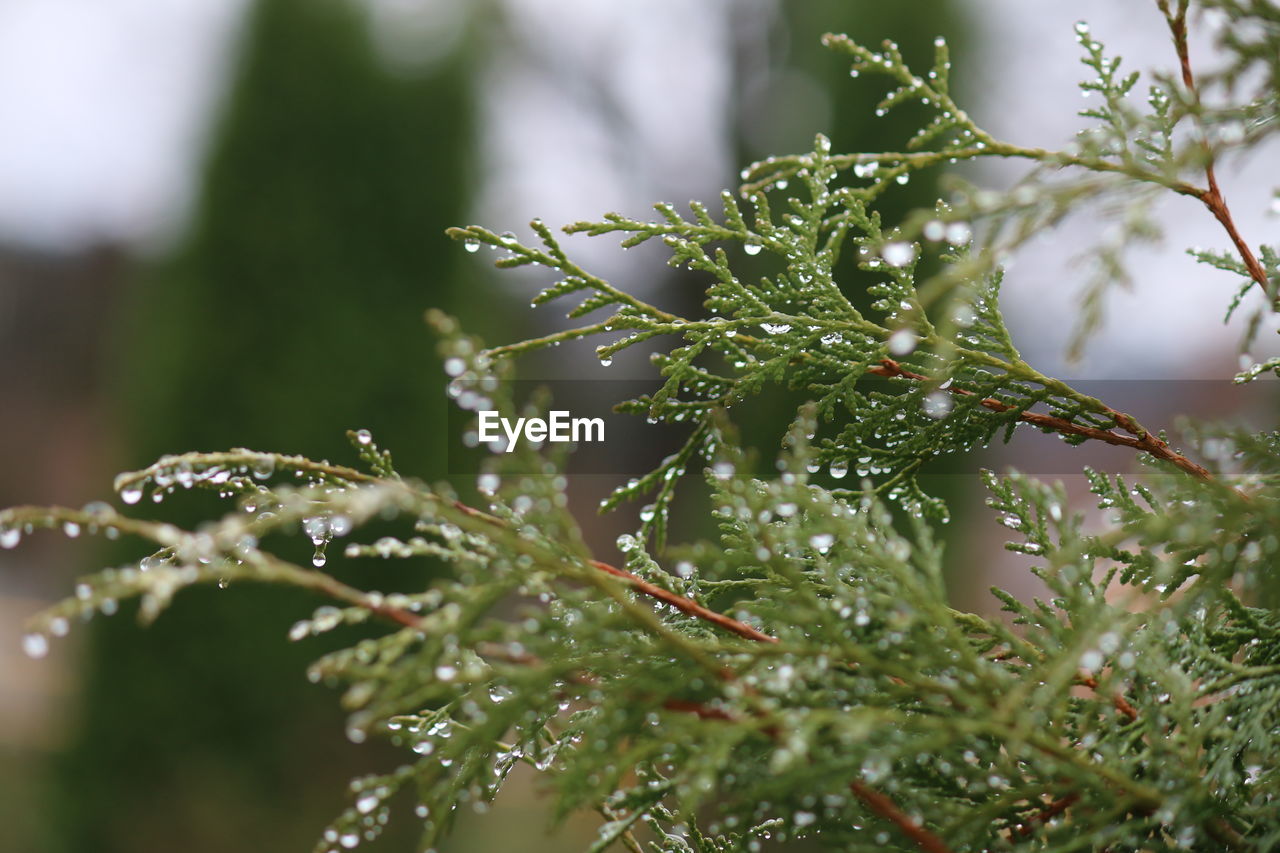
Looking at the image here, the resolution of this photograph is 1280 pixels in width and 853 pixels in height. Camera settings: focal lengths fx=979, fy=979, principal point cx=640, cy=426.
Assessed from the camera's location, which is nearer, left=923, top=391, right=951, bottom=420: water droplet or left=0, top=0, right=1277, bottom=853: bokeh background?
left=923, top=391, right=951, bottom=420: water droplet

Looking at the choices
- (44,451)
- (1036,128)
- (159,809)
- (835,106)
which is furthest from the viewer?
(44,451)

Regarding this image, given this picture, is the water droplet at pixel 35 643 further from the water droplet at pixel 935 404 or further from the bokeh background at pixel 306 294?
the bokeh background at pixel 306 294

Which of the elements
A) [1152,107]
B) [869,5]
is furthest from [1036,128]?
[1152,107]

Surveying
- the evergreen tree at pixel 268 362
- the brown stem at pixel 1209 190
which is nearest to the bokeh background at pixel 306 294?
the evergreen tree at pixel 268 362

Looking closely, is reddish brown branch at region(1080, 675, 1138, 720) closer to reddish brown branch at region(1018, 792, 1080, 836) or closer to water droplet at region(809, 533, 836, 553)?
A: reddish brown branch at region(1018, 792, 1080, 836)

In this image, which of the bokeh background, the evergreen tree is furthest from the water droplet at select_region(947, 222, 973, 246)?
the evergreen tree

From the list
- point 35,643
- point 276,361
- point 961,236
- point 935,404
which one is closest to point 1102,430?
point 935,404

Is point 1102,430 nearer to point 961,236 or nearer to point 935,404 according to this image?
point 935,404

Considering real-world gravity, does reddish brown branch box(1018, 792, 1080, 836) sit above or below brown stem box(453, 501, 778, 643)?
below

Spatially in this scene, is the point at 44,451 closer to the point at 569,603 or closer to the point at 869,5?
the point at 869,5
